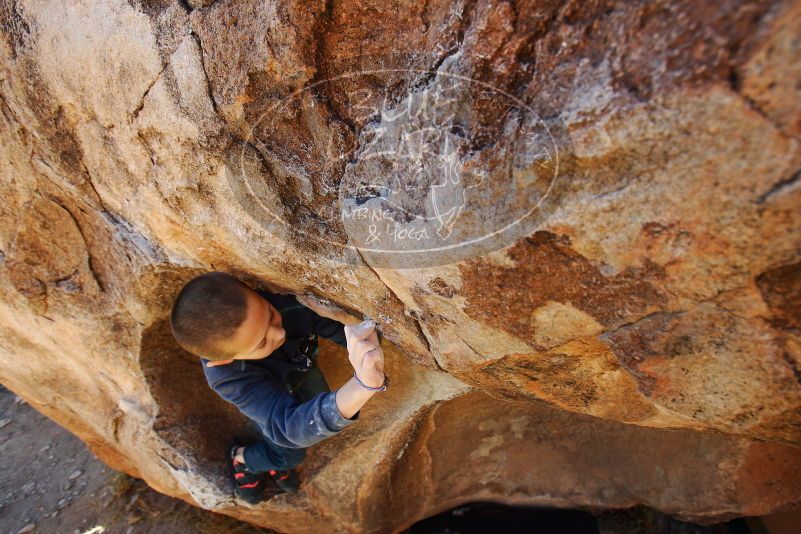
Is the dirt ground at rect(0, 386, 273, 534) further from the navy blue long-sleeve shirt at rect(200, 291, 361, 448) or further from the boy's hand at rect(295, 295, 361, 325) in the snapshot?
the boy's hand at rect(295, 295, 361, 325)

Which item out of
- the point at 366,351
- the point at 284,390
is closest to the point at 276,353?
the point at 284,390

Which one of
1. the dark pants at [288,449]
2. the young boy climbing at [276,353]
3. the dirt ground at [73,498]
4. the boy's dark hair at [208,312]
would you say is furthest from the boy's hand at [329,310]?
the dirt ground at [73,498]

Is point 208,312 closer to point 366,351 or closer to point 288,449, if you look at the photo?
point 366,351

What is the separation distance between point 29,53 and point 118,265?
516 mm

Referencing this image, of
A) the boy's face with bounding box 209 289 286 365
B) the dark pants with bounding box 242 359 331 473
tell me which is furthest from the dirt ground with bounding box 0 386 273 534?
the boy's face with bounding box 209 289 286 365

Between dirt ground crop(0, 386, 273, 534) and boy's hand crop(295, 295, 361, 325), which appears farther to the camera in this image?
dirt ground crop(0, 386, 273, 534)

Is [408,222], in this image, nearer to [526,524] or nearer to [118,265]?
[118,265]

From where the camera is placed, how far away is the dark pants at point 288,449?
145cm

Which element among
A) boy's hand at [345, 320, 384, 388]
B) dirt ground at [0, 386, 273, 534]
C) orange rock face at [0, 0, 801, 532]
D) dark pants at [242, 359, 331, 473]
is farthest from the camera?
dirt ground at [0, 386, 273, 534]

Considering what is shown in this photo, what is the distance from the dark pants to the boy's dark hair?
1.12ft

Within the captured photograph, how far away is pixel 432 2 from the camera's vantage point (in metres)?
0.72

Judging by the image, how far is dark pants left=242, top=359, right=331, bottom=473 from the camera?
4.74 feet

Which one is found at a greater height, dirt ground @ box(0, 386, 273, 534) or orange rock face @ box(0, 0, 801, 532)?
orange rock face @ box(0, 0, 801, 532)

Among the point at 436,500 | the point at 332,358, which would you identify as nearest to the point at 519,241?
the point at 332,358
